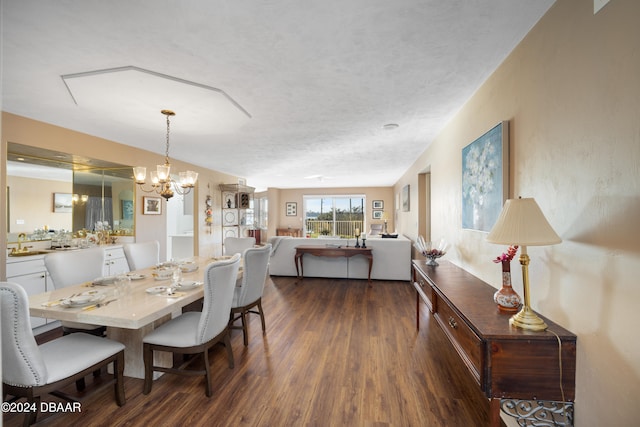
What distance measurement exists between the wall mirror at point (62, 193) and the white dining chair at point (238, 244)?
67.4 inches

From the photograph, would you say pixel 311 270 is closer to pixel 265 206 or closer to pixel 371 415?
pixel 371 415

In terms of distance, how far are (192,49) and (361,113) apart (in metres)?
1.74

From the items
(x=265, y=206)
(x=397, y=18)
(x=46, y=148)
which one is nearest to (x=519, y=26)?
(x=397, y=18)

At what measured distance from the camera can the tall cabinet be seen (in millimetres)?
7203

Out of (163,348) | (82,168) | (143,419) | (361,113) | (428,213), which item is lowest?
(143,419)

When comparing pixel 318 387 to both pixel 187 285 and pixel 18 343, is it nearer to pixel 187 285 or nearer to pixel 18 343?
pixel 187 285

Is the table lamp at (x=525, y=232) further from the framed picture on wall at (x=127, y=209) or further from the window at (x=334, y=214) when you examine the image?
the window at (x=334, y=214)

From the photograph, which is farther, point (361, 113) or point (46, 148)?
point (46, 148)

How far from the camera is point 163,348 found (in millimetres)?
2064

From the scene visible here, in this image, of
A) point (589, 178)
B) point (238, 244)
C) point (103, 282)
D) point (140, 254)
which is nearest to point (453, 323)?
point (589, 178)

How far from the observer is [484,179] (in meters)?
2.25

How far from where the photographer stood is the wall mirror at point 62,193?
11.6ft

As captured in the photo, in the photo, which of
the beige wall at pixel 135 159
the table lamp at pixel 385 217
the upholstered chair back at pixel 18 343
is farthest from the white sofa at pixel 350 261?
the table lamp at pixel 385 217

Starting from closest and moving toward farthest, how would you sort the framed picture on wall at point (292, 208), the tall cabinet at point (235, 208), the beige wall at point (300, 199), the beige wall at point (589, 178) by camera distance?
the beige wall at point (589, 178) < the tall cabinet at point (235, 208) < the beige wall at point (300, 199) < the framed picture on wall at point (292, 208)
